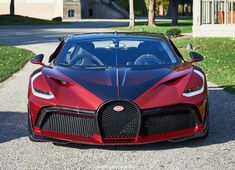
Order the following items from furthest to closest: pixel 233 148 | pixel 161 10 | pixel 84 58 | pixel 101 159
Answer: pixel 161 10, pixel 84 58, pixel 233 148, pixel 101 159

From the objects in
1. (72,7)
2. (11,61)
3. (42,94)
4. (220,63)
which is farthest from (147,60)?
(72,7)

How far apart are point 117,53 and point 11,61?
1093 centimetres

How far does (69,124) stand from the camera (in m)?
6.46

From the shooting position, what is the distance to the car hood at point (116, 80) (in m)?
6.39

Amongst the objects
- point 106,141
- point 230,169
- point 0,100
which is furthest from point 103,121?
point 0,100

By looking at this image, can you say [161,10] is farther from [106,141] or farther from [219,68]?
[106,141]

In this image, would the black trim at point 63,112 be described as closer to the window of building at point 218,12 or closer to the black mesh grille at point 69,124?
the black mesh grille at point 69,124

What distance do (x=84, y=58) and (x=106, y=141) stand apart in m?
1.64

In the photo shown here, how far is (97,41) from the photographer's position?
8.06 m

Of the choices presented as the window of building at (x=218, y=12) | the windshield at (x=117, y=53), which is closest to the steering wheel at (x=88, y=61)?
the windshield at (x=117, y=53)

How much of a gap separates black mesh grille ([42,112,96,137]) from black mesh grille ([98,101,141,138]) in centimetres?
12

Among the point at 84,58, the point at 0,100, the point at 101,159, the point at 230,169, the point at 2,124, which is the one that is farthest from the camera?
the point at 0,100

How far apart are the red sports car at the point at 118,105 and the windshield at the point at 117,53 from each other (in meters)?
0.32

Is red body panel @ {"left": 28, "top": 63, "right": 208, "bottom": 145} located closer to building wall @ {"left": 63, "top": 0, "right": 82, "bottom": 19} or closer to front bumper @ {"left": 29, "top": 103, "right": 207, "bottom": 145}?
front bumper @ {"left": 29, "top": 103, "right": 207, "bottom": 145}
